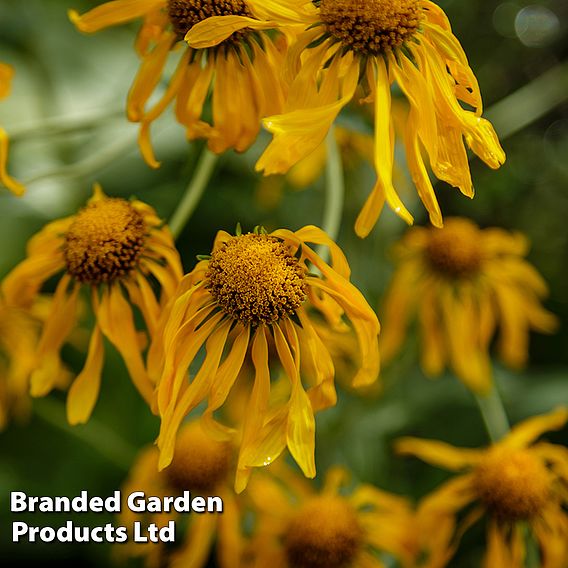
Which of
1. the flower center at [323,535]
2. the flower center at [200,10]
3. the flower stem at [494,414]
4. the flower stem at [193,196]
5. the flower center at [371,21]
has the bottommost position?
the flower center at [323,535]

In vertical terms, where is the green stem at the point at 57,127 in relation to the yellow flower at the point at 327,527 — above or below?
above

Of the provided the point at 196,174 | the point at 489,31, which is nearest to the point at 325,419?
the point at 196,174

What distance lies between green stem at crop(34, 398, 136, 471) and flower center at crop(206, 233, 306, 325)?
0.72 meters

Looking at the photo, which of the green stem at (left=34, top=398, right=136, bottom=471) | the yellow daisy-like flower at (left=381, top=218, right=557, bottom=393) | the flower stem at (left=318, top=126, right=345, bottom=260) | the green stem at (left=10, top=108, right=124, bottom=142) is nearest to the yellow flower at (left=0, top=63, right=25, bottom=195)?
the green stem at (left=10, top=108, right=124, bottom=142)

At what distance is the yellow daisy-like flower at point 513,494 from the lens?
1302mm

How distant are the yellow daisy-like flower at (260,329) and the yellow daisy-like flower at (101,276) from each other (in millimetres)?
110

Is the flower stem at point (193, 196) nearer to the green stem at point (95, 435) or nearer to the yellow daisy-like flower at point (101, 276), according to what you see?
the yellow daisy-like flower at point (101, 276)

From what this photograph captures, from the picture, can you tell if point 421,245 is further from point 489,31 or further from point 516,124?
point 489,31

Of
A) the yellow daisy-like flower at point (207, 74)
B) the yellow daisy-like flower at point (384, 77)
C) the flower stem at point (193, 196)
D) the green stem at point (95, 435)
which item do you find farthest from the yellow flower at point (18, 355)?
the yellow daisy-like flower at point (384, 77)

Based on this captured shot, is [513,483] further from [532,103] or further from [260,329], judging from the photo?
[532,103]

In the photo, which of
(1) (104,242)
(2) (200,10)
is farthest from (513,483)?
(2) (200,10)

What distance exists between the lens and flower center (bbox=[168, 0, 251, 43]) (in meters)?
1.04

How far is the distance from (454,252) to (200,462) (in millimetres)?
573

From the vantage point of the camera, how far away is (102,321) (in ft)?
3.66
